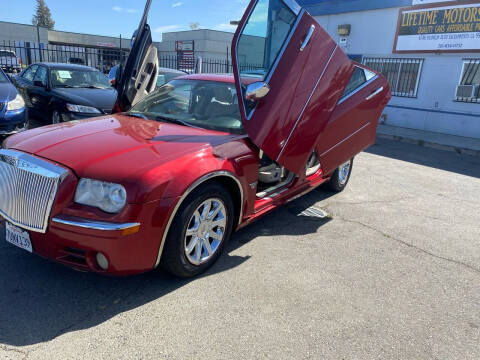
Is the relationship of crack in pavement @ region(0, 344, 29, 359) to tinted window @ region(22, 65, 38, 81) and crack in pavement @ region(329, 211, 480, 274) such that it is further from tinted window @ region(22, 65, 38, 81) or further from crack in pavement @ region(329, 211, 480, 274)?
tinted window @ region(22, 65, 38, 81)

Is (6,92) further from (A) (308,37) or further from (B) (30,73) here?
(A) (308,37)

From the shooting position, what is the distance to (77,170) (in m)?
2.49

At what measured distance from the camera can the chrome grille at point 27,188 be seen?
8.09 ft

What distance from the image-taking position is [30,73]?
8828 mm

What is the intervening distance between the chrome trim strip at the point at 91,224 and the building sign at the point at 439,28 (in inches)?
463

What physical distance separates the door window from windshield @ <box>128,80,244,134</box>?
0.46 m

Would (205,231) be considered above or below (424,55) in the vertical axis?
below

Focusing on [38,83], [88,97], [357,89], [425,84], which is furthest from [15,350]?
[425,84]

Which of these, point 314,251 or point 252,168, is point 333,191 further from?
point 252,168

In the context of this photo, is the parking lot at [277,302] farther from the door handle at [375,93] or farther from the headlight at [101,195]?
the door handle at [375,93]

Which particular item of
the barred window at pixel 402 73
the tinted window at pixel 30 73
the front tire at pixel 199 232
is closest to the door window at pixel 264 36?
the front tire at pixel 199 232

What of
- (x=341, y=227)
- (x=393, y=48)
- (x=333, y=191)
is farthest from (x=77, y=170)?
(x=393, y=48)

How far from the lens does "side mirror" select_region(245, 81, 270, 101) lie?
9.98 feet

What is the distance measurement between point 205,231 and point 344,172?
3195mm
